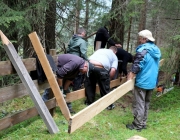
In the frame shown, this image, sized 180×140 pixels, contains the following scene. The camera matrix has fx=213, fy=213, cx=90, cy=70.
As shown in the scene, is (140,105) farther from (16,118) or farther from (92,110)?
(16,118)

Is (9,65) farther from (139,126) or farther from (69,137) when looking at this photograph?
(139,126)

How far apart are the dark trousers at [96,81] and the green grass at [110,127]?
1.54ft

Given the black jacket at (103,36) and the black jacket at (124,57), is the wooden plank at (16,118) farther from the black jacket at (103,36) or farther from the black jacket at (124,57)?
the black jacket at (103,36)

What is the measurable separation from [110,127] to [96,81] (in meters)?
1.56

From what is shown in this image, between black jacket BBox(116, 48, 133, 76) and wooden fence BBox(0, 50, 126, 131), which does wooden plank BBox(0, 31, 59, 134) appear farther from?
black jacket BBox(116, 48, 133, 76)

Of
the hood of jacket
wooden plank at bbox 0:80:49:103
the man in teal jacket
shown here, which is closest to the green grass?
the man in teal jacket

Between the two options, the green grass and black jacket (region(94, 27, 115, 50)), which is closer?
the green grass

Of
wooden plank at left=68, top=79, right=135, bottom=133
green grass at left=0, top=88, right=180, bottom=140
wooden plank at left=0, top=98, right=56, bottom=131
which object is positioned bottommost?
green grass at left=0, top=88, right=180, bottom=140

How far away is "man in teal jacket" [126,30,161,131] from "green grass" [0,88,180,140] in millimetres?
377

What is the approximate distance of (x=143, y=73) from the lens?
469cm

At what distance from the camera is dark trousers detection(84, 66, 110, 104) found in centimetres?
555

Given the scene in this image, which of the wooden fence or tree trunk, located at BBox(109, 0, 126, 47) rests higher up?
tree trunk, located at BBox(109, 0, 126, 47)

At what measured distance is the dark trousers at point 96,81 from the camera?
5.55 m

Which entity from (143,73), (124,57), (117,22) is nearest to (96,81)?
(124,57)
